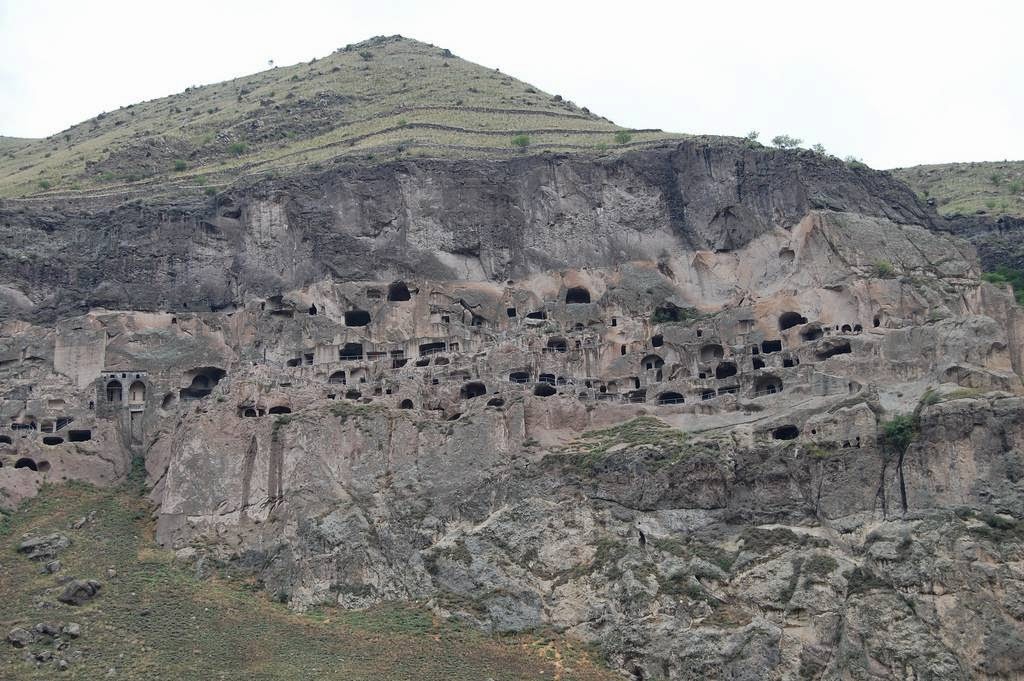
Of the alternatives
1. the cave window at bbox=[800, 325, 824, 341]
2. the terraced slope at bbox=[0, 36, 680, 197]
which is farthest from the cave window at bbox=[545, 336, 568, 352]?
the terraced slope at bbox=[0, 36, 680, 197]

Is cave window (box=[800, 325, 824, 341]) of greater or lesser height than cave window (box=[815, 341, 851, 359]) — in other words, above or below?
above

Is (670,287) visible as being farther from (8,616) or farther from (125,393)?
(8,616)

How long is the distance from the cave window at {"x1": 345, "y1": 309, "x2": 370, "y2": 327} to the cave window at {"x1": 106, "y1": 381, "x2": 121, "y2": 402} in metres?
12.9

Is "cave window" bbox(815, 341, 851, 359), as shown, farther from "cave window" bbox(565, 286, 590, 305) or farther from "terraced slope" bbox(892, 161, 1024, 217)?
"terraced slope" bbox(892, 161, 1024, 217)

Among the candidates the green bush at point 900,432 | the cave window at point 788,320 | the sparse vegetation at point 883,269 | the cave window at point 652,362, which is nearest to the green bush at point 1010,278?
the sparse vegetation at point 883,269

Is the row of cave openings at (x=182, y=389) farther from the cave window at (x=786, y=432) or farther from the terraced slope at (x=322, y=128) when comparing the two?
the cave window at (x=786, y=432)

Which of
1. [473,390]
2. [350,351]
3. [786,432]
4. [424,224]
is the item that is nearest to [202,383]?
[350,351]

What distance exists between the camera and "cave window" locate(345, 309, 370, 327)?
7181 cm

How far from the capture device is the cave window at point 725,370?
65.8 meters

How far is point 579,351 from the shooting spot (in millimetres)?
66875

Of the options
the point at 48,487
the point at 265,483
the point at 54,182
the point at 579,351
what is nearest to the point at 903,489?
the point at 579,351

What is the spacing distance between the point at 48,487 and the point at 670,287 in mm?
34753

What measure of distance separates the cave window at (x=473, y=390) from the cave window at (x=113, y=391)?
64.0 feet

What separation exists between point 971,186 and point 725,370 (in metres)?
38.5
